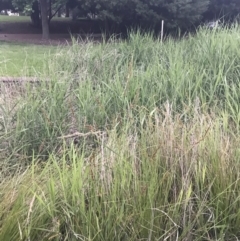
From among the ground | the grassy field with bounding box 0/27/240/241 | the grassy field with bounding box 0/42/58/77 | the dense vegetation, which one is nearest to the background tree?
the dense vegetation

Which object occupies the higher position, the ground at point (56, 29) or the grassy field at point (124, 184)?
the grassy field at point (124, 184)

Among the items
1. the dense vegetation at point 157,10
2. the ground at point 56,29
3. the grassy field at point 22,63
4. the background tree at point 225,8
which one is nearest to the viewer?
the grassy field at point 22,63

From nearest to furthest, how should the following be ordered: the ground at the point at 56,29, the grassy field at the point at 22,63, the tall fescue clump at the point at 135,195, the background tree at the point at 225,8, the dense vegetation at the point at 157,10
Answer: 1. the tall fescue clump at the point at 135,195
2. the grassy field at the point at 22,63
3. the dense vegetation at the point at 157,10
4. the background tree at the point at 225,8
5. the ground at the point at 56,29

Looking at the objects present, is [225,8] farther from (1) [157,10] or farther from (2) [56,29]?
(2) [56,29]

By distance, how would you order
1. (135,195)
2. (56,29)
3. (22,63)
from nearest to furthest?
(135,195), (22,63), (56,29)

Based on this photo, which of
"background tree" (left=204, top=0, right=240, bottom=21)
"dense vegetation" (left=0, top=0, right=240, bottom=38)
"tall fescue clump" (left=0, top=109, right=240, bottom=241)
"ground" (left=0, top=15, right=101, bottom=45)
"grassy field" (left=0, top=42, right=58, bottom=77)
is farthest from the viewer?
"ground" (left=0, top=15, right=101, bottom=45)

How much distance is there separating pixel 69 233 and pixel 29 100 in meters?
1.71

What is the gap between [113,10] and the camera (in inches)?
594

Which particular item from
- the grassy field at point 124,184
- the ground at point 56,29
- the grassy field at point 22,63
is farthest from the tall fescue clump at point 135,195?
the ground at point 56,29

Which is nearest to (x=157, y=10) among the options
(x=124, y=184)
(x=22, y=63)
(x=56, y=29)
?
(x=22, y=63)

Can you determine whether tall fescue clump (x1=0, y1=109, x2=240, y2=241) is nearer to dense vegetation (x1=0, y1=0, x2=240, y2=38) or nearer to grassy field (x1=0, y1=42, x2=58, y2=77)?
grassy field (x1=0, y1=42, x2=58, y2=77)

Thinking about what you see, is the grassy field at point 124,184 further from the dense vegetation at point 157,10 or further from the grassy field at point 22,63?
the dense vegetation at point 157,10

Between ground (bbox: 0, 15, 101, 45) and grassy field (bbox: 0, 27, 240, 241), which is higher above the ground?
grassy field (bbox: 0, 27, 240, 241)

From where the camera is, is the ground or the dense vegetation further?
the ground
